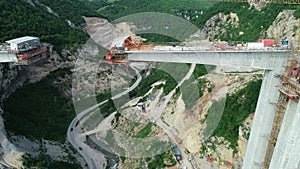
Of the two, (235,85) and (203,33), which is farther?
(203,33)

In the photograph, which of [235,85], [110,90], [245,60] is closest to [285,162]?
[245,60]

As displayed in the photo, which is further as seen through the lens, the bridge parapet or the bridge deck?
the bridge deck

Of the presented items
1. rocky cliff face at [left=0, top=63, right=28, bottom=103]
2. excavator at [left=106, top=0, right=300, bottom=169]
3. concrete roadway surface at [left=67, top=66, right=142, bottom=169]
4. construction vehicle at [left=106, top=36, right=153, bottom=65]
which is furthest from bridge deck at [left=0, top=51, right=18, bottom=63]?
concrete roadway surface at [left=67, top=66, right=142, bottom=169]

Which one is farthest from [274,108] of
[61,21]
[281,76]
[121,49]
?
[61,21]

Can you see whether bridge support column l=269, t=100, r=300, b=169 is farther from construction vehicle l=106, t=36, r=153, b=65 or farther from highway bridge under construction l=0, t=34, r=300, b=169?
construction vehicle l=106, t=36, r=153, b=65

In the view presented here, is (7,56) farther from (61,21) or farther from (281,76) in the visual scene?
(61,21)

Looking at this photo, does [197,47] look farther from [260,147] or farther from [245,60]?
[260,147]

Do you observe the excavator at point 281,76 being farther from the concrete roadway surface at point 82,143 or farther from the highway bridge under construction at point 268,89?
the concrete roadway surface at point 82,143

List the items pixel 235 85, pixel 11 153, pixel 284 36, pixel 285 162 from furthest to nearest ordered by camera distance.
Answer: pixel 284 36 < pixel 235 85 < pixel 11 153 < pixel 285 162

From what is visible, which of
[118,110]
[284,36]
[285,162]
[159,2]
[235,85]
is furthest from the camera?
[159,2]
